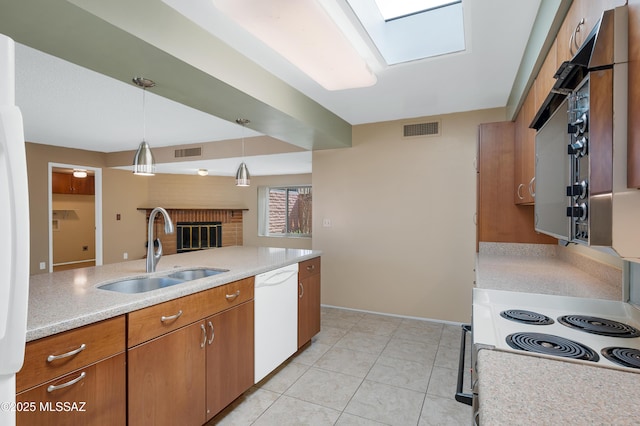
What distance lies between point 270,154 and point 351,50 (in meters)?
3.06

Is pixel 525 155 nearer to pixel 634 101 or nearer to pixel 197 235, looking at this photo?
pixel 634 101

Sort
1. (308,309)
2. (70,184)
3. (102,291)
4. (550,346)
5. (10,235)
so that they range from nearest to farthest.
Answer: (10,235) < (550,346) < (102,291) < (308,309) < (70,184)

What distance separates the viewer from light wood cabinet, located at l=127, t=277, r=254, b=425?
146cm

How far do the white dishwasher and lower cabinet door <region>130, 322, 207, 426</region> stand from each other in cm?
53

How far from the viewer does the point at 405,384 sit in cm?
240

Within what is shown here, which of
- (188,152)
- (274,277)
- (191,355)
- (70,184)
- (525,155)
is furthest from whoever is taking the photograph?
(70,184)

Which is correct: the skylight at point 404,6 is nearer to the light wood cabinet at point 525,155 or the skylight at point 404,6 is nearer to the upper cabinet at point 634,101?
the light wood cabinet at point 525,155

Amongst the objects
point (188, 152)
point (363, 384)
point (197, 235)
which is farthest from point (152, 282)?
point (197, 235)

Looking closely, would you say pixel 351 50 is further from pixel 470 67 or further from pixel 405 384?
pixel 405 384

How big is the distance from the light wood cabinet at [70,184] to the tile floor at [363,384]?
7237 mm

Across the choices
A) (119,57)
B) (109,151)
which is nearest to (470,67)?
(119,57)

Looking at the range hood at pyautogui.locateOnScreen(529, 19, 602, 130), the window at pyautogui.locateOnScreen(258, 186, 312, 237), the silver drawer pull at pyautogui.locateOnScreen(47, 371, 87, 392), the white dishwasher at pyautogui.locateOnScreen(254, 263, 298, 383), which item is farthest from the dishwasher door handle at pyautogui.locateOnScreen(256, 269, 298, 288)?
the window at pyautogui.locateOnScreen(258, 186, 312, 237)

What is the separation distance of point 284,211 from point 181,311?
248 inches

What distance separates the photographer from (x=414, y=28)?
88.1 inches
